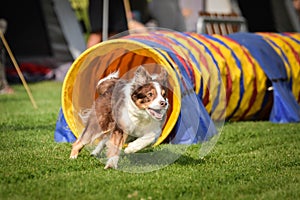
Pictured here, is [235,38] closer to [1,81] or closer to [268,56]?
[268,56]

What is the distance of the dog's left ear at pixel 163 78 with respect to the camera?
13.6 feet

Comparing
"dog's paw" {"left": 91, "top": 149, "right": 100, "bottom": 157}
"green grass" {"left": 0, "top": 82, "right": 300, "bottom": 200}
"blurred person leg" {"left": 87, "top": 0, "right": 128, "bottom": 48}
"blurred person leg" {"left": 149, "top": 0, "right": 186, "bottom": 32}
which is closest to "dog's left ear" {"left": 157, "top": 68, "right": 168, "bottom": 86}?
"green grass" {"left": 0, "top": 82, "right": 300, "bottom": 200}

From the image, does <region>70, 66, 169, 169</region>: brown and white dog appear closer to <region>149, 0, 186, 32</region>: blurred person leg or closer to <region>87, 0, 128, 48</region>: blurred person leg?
<region>87, 0, 128, 48</region>: blurred person leg

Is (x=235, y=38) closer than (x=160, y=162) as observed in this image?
No

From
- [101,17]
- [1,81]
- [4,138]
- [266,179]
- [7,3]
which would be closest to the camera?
[266,179]

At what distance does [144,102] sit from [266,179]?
38.4 inches

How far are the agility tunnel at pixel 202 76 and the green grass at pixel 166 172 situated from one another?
0.26 m

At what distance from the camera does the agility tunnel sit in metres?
4.79

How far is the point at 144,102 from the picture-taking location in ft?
13.6

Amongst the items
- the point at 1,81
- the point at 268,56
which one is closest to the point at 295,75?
the point at 268,56

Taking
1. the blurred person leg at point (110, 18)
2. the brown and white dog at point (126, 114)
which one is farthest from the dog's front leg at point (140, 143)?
the blurred person leg at point (110, 18)

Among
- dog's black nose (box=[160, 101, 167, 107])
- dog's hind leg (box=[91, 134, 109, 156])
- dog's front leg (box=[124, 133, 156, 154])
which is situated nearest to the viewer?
dog's black nose (box=[160, 101, 167, 107])

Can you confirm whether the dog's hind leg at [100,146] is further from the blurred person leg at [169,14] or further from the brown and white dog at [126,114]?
the blurred person leg at [169,14]

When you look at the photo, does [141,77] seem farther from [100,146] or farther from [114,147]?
[100,146]
